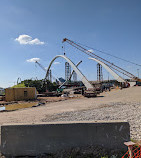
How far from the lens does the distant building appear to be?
31136 mm

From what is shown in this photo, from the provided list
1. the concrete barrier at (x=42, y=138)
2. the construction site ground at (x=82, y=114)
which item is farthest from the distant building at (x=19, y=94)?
the concrete barrier at (x=42, y=138)

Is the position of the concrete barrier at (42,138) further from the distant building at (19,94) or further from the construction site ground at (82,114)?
the distant building at (19,94)

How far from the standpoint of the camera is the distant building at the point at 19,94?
102 feet

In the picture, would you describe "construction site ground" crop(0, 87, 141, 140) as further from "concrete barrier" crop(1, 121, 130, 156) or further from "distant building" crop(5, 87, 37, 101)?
"distant building" crop(5, 87, 37, 101)

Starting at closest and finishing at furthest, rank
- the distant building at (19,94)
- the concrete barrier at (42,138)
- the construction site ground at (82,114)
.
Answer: the concrete barrier at (42,138) → the construction site ground at (82,114) → the distant building at (19,94)

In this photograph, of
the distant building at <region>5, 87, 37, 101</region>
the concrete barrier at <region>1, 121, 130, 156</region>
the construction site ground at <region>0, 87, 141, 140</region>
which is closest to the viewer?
the concrete barrier at <region>1, 121, 130, 156</region>

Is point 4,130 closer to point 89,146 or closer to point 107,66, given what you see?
point 89,146

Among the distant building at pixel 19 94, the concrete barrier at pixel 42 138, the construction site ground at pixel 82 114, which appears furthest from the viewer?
the distant building at pixel 19 94

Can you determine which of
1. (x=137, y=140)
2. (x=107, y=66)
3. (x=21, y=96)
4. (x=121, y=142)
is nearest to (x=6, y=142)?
(x=121, y=142)

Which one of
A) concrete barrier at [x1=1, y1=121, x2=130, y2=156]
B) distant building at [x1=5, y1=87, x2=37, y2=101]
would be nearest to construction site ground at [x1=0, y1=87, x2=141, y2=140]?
concrete barrier at [x1=1, y1=121, x2=130, y2=156]

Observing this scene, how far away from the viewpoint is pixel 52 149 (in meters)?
5.36

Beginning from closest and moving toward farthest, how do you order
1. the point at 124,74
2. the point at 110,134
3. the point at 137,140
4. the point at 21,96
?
1. the point at 110,134
2. the point at 137,140
3. the point at 21,96
4. the point at 124,74

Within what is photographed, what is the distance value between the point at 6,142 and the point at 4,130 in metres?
0.43

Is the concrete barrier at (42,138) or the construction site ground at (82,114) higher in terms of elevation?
the concrete barrier at (42,138)
